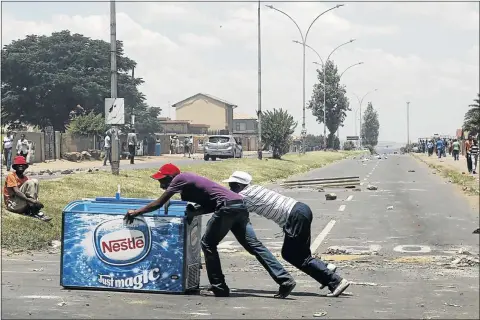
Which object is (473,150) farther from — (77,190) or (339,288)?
(339,288)

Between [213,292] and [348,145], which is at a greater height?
[348,145]

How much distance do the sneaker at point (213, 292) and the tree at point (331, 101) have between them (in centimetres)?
10063

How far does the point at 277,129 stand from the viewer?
58.7 meters

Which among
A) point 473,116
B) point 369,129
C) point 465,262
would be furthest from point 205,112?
point 465,262

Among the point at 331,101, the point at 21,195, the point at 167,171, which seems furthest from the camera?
the point at 331,101

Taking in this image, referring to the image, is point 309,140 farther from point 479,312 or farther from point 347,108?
point 479,312

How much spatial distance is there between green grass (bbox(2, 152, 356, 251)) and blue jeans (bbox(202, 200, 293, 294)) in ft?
18.2

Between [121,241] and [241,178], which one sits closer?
[241,178]

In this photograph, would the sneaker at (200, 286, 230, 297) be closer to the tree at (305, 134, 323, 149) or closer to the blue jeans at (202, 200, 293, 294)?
the blue jeans at (202, 200, 293, 294)

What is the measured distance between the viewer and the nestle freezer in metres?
9.74

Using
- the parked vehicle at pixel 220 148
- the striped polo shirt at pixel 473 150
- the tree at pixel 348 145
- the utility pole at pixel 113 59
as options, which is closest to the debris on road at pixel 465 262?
the utility pole at pixel 113 59

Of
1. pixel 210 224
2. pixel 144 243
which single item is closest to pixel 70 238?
pixel 144 243

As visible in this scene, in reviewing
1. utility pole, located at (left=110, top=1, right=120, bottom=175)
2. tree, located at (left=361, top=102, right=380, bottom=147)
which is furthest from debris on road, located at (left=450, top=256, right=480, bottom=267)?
tree, located at (left=361, top=102, right=380, bottom=147)

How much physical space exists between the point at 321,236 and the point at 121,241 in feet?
23.7
